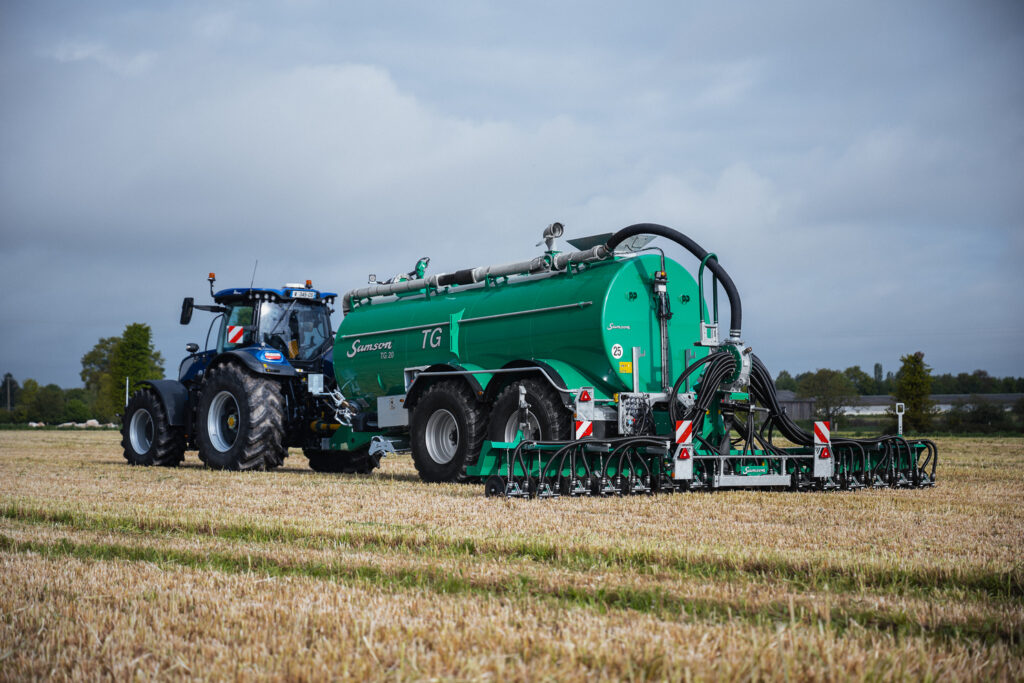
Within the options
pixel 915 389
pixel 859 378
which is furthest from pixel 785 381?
pixel 915 389

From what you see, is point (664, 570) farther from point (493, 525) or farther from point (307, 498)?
point (307, 498)

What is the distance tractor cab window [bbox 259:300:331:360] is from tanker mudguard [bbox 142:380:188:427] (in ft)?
6.59

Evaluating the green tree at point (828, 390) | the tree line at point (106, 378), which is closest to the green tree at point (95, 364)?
the tree line at point (106, 378)

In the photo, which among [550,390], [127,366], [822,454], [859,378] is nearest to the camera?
[822,454]

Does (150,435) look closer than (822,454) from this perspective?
No

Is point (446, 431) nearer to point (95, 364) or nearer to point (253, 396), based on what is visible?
point (253, 396)

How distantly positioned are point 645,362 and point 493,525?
4.76 m

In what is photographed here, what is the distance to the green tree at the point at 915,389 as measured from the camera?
155 ft

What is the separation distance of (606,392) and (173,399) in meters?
8.78

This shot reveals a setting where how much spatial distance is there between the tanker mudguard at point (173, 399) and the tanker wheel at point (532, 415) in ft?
23.1

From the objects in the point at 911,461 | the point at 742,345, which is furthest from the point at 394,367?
the point at 911,461

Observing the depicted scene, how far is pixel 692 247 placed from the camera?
11062mm

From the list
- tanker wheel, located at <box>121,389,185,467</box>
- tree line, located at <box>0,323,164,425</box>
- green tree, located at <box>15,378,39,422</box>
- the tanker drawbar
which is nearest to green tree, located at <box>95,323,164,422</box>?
tree line, located at <box>0,323,164,425</box>

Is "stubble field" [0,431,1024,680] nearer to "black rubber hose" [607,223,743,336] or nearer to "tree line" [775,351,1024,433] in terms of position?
"black rubber hose" [607,223,743,336]
